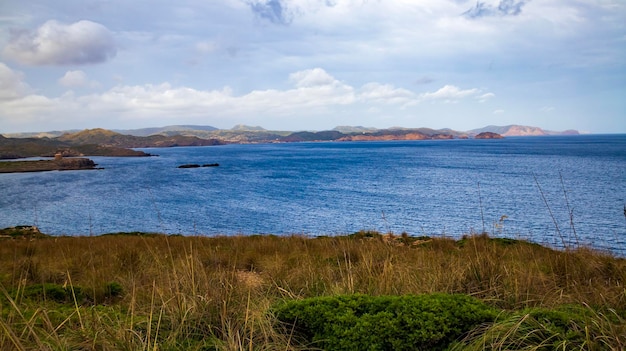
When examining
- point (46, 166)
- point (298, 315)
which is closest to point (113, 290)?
point (298, 315)

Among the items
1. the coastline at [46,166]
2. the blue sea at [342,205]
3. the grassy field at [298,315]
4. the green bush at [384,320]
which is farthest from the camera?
the coastline at [46,166]

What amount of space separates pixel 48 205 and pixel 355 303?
48.6 m

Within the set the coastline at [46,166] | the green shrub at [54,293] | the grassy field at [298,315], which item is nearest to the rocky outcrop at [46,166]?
the coastline at [46,166]

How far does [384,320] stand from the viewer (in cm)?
363

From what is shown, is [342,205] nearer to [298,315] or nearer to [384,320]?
[298,315]

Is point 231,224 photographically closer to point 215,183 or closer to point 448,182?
point 215,183

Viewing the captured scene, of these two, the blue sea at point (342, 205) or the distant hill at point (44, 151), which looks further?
the distant hill at point (44, 151)

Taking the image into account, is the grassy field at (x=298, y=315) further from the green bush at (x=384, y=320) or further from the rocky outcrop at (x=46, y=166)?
the rocky outcrop at (x=46, y=166)

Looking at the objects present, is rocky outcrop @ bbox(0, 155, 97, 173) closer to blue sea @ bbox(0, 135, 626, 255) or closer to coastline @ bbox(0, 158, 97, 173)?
coastline @ bbox(0, 158, 97, 173)

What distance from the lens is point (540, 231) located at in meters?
27.0

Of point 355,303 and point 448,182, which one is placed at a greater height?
point 355,303

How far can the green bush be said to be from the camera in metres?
3.53

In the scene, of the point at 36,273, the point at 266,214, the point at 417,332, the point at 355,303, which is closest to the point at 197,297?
the point at 355,303

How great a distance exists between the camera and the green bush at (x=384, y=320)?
11.6 ft
